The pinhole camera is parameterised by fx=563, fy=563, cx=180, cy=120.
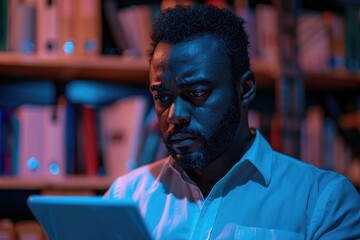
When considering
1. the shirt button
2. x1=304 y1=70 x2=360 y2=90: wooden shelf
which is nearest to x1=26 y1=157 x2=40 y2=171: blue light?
the shirt button

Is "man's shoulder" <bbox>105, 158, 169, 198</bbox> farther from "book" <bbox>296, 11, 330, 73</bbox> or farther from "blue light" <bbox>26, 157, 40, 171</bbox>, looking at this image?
"book" <bbox>296, 11, 330, 73</bbox>

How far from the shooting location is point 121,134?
1972 millimetres

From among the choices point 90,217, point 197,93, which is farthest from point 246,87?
point 90,217

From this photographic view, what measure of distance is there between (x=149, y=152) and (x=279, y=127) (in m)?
0.49

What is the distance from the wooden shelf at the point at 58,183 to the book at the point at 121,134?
0.06 metres

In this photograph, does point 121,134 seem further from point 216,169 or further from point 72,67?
point 216,169

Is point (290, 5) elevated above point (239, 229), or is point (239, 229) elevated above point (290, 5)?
point (290, 5)

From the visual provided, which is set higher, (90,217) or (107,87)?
(90,217)

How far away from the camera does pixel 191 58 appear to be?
114cm

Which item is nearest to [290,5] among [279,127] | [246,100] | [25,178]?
[279,127]

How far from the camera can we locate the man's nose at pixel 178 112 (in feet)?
3.68

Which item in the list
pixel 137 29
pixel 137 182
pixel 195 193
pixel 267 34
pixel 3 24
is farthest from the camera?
pixel 267 34

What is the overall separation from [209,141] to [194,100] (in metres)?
0.09

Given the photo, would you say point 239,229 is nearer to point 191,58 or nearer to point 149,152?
point 191,58
